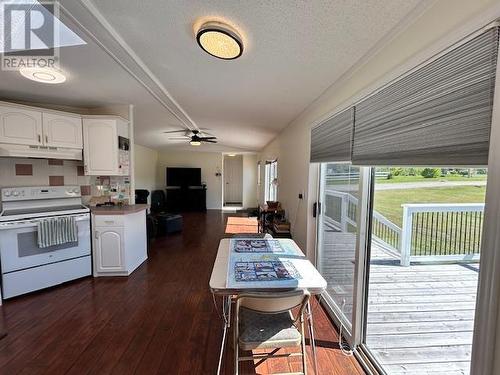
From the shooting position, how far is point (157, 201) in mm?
7906

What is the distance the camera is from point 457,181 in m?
1.17

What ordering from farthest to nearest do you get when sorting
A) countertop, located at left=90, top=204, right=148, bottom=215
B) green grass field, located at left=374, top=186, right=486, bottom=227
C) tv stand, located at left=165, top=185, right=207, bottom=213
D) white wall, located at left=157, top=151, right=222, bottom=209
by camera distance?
white wall, located at left=157, top=151, right=222, bottom=209 → tv stand, located at left=165, top=185, right=207, bottom=213 → countertop, located at left=90, top=204, right=148, bottom=215 → green grass field, located at left=374, top=186, right=486, bottom=227

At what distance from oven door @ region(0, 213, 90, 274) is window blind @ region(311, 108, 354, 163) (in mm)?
3089

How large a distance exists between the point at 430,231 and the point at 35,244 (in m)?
3.81

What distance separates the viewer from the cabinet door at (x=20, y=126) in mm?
2521

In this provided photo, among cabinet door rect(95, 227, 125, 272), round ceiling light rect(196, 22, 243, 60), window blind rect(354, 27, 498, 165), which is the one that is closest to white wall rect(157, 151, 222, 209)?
cabinet door rect(95, 227, 125, 272)

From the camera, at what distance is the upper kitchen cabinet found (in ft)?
10.1

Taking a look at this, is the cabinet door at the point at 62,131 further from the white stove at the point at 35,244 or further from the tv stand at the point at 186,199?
the tv stand at the point at 186,199

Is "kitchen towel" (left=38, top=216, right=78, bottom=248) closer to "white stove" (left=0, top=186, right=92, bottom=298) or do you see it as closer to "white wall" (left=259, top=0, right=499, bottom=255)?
"white stove" (left=0, top=186, right=92, bottom=298)

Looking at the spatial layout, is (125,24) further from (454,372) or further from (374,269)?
(454,372)

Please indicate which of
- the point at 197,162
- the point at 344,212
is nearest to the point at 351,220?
the point at 344,212

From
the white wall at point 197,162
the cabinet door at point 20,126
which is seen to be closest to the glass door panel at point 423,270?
the cabinet door at point 20,126

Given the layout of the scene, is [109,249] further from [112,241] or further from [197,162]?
[197,162]

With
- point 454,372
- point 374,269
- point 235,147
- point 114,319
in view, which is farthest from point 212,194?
point 454,372
